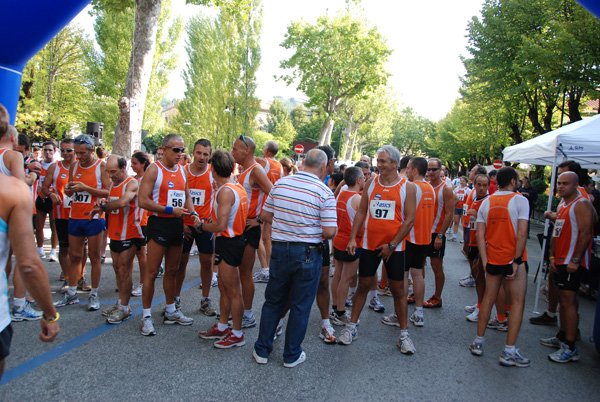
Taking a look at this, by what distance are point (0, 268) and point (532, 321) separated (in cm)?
604

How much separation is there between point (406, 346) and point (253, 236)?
6.74 feet

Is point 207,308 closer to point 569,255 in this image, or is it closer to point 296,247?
point 296,247

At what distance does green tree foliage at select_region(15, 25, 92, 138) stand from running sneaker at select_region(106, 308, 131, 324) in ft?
91.4

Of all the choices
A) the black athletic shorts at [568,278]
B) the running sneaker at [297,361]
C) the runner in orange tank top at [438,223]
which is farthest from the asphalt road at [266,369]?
the runner in orange tank top at [438,223]

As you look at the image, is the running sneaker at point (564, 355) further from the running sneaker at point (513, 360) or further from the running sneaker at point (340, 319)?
the running sneaker at point (340, 319)

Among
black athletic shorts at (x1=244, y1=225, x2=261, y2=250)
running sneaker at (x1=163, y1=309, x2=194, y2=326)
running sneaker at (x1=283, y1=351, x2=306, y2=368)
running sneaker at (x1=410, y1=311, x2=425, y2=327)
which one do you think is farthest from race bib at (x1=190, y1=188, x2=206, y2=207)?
running sneaker at (x1=410, y1=311, x2=425, y2=327)

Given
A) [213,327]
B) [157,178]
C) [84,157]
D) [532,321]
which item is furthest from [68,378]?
[532,321]

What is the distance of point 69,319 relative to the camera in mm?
4656

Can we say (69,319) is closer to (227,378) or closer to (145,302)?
(145,302)

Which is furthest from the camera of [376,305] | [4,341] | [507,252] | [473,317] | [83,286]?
[83,286]

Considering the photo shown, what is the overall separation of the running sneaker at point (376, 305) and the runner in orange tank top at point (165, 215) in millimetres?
2604

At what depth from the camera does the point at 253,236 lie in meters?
4.59

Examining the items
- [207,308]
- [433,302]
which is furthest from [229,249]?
[433,302]

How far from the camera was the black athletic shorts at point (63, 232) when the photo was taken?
18.2 ft
